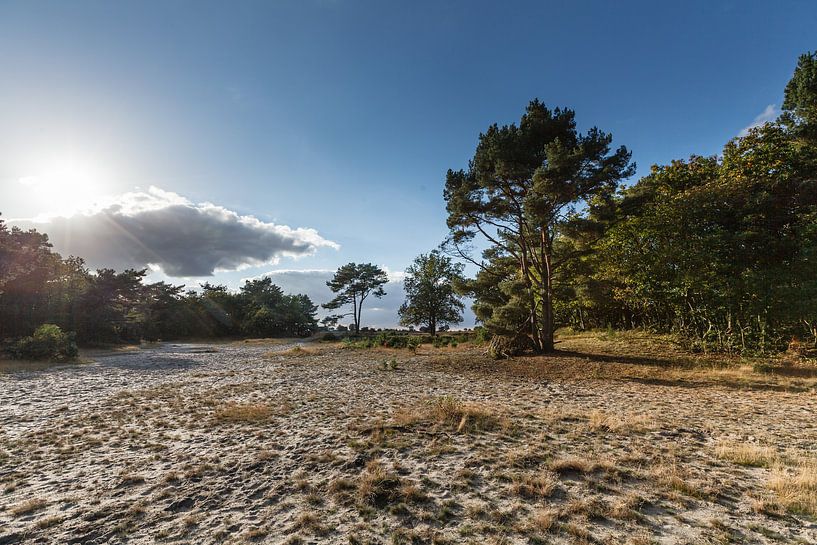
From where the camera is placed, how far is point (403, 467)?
534 centimetres

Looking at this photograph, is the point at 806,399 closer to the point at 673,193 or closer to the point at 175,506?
the point at 673,193

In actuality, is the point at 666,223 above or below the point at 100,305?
above

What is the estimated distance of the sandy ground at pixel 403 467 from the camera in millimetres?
3768

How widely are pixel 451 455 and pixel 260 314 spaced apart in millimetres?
55110

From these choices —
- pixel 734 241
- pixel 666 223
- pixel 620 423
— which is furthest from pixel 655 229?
pixel 620 423

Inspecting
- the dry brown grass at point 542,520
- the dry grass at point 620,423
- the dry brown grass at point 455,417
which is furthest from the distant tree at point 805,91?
the dry brown grass at point 542,520

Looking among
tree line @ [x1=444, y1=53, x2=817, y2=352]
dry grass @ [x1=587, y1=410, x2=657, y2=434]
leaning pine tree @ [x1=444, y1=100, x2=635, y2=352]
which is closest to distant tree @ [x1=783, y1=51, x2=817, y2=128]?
tree line @ [x1=444, y1=53, x2=817, y2=352]

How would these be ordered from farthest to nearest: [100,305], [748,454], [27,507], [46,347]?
[100,305] < [46,347] < [748,454] < [27,507]

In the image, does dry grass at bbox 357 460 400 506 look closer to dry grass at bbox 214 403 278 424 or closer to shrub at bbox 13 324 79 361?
dry grass at bbox 214 403 278 424

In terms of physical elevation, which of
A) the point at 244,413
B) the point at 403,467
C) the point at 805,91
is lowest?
the point at 244,413

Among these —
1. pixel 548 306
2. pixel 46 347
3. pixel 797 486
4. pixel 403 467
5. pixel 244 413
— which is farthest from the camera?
pixel 46 347

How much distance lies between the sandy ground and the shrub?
14.3 m

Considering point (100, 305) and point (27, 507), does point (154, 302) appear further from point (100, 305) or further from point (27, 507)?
point (27, 507)

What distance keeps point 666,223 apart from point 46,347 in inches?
1450
